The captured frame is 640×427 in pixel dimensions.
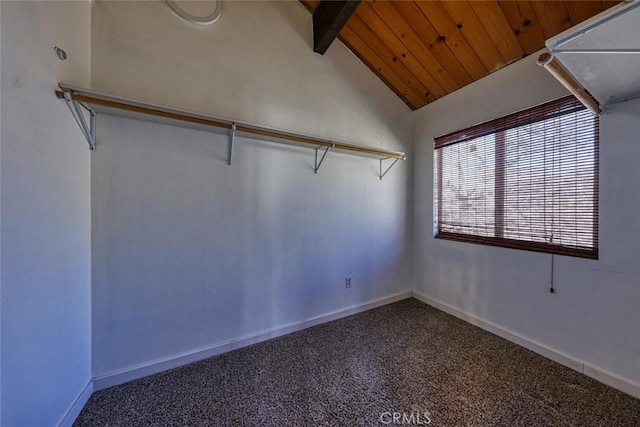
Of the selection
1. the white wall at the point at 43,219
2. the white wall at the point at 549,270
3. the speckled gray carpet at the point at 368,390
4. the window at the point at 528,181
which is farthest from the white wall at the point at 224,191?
the window at the point at 528,181

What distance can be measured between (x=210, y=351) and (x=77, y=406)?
669 millimetres

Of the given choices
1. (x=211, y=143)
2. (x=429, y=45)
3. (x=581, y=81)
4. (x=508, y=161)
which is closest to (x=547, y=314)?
(x=508, y=161)

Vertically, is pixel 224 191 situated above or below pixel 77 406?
above

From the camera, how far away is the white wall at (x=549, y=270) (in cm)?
138

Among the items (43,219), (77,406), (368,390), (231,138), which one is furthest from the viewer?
(231,138)

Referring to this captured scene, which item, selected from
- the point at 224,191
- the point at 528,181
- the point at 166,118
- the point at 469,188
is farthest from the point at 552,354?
the point at 166,118

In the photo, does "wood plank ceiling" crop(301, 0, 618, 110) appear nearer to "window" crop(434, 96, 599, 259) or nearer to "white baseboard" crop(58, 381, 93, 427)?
"window" crop(434, 96, 599, 259)

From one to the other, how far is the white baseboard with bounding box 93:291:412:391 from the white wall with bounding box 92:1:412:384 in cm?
3

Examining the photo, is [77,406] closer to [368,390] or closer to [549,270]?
[368,390]

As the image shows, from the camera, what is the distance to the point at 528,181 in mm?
1823

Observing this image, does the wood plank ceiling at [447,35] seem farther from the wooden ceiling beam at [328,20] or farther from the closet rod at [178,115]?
the closet rod at [178,115]

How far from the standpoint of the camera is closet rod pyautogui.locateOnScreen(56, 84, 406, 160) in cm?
113

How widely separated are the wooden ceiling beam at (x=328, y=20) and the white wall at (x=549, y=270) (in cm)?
131

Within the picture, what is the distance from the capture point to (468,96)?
221 cm
